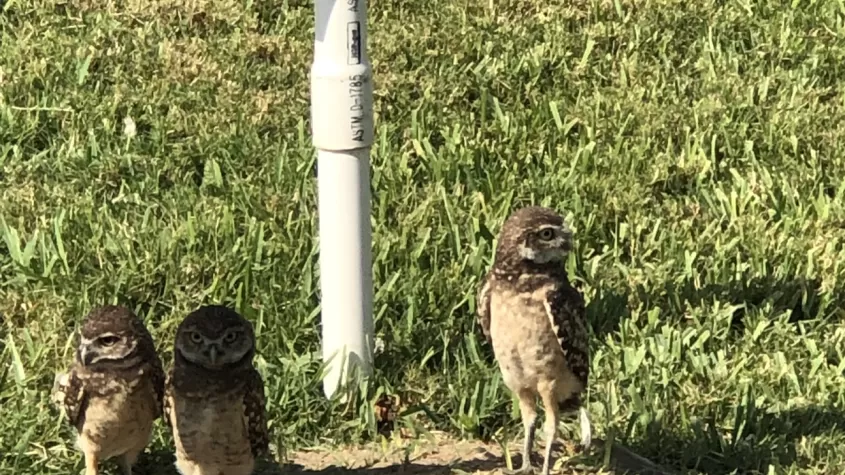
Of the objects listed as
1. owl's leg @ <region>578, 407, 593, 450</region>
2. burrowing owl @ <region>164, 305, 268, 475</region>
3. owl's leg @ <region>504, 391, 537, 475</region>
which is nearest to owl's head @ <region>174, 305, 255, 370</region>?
burrowing owl @ <region>164, 305, 268, 475</region>

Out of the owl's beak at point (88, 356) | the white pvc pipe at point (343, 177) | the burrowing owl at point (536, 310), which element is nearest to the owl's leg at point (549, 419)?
the burrowing owl at point (536, 310)

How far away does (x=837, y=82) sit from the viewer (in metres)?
7.32

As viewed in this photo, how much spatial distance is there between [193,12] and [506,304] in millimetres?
4379

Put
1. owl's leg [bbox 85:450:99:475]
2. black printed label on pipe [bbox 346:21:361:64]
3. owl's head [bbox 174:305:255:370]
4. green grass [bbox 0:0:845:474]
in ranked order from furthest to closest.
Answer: green grass [bbox 0:0:845:474]
black printed label on pipe [bbox 346:21:361:64]
owl's leg [bbox 85:450:99:475]
owl's head [bbox 174:305:255:370]

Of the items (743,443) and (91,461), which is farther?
(743,443)

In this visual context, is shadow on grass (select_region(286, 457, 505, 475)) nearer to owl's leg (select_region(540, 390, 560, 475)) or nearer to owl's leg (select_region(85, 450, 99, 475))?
owl's leg (select_region(540, 390, 560, 475))

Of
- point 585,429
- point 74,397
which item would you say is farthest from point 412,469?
point 74,397

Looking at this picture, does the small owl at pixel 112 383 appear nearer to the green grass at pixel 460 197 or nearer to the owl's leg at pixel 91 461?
the owl's leg at pixel 91 461

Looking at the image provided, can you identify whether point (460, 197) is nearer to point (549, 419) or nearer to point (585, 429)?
point (585, 429)

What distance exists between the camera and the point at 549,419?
13.6 feet

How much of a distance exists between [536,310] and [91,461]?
1388 millimetres

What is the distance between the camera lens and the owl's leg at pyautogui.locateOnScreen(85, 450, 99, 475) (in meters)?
4.04

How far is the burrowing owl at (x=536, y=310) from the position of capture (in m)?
3.95

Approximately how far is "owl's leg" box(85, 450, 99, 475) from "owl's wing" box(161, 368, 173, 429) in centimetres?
24
